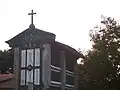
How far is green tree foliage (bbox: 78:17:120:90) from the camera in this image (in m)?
31.9

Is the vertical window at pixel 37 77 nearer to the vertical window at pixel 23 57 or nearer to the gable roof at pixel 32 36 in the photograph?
the vertical window at pixel 23 57

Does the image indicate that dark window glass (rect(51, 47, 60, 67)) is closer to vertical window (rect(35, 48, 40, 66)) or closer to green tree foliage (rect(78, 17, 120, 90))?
vertical window (rect(35, 48, 40, 66))

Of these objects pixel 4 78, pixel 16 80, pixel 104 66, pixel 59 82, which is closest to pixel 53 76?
pixel 59 82

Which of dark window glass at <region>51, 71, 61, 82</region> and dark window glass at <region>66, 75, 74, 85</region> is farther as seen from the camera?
dark window glass at <region>66, 75, 74, 85</region>

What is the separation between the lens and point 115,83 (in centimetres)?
3192

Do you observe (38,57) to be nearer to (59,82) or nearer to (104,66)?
(59,82)

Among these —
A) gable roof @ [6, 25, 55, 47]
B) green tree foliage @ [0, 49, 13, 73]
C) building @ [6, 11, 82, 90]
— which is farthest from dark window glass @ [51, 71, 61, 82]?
green tree foliage @ [0, 49, 13, 73]

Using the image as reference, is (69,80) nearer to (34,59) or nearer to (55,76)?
(55,76)

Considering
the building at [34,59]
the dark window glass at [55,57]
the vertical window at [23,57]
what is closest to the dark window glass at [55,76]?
the building at [34,59]

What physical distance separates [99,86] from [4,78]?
916 centimetres

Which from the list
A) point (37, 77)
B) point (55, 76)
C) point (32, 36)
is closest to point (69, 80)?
point (55, 76)

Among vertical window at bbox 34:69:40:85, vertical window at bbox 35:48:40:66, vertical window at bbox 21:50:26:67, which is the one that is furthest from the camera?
vertical window at bbox 21:50:26:67

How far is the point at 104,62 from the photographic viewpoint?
32.0m

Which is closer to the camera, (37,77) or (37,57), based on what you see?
(37,77)
